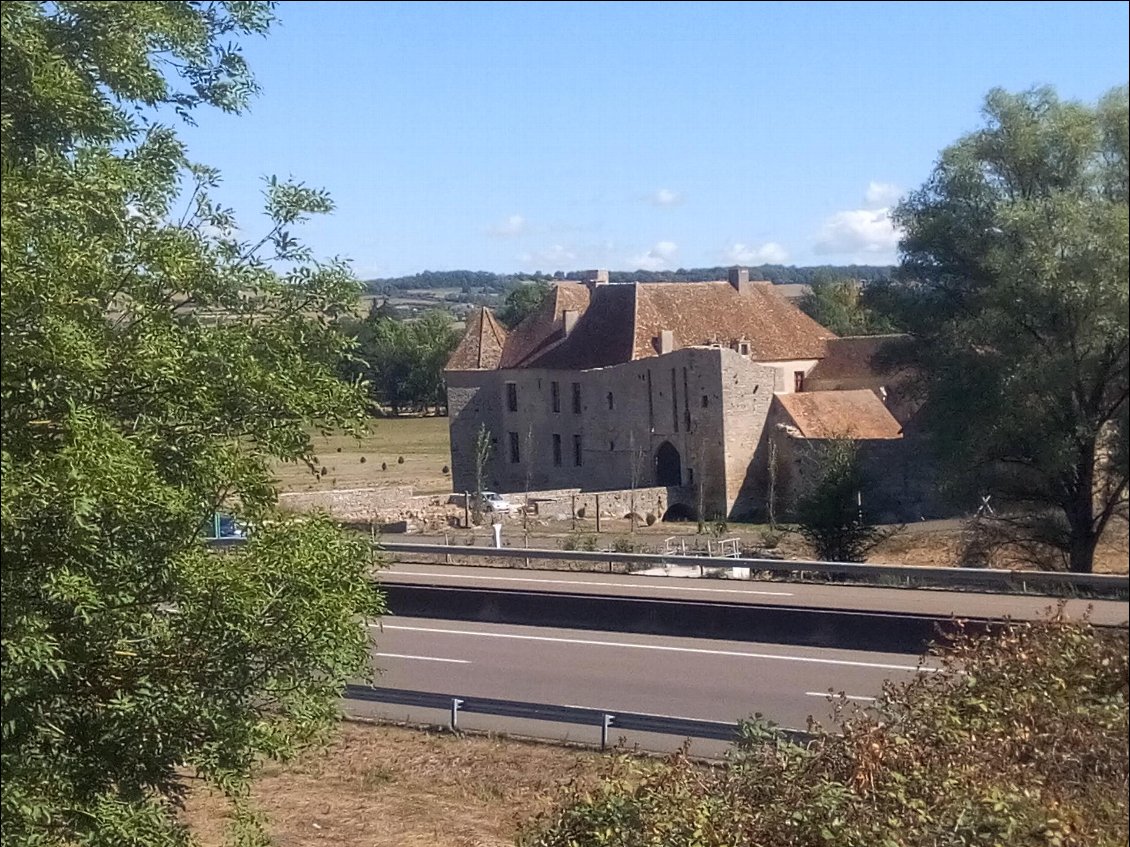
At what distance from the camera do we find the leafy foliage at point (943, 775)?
5754 millimetres

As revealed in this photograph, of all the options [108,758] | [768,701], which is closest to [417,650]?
[768,701]

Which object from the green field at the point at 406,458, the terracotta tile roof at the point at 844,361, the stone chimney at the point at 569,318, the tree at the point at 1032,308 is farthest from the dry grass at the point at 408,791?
the stone chimney at the point at 569,318

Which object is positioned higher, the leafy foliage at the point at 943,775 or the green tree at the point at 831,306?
the green tree at the point at 831,306

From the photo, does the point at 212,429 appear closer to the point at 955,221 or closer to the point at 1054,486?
the point at 1054,486

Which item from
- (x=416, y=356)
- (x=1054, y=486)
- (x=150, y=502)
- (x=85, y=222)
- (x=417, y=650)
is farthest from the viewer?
(x=416, y=356)

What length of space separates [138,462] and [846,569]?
53.4ft

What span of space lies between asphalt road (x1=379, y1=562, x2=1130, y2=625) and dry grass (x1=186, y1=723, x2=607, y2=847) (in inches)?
211

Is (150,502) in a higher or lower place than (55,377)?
lower

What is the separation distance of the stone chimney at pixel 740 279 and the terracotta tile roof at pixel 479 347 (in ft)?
29.6

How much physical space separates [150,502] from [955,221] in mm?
17237

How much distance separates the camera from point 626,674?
16.0 metres

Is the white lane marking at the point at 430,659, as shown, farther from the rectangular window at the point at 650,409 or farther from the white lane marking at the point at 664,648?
the rectangular window at the point at 650,409

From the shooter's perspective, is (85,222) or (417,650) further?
(417,650)

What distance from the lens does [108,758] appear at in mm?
6504
